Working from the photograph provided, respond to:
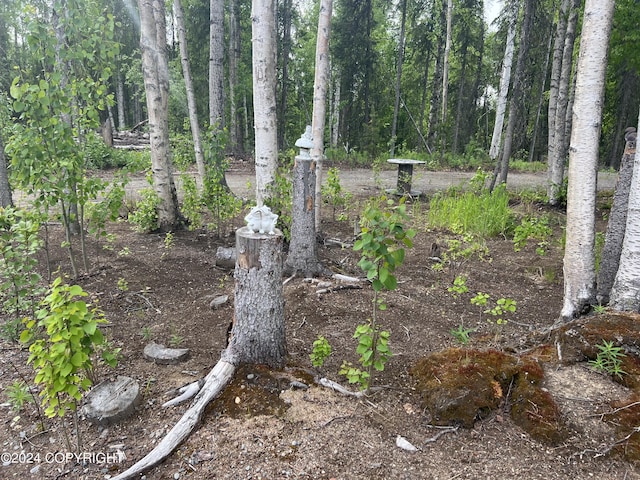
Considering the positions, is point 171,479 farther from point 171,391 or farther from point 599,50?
point 599,50

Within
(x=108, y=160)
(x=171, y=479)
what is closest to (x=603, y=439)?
(x=171, y=479)

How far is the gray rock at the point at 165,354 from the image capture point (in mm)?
Answer: 3102

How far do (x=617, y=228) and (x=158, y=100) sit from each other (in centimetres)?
568

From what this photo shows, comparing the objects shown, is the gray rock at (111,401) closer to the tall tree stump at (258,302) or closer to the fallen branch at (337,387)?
the tall tree stump at (258,302)

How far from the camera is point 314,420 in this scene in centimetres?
240

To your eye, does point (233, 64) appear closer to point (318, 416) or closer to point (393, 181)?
point (393, 181)

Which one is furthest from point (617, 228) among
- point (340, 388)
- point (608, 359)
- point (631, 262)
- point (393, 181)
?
point (393, 181)

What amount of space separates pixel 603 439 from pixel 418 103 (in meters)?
27.6

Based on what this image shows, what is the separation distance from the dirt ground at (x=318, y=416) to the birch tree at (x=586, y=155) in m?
0.55

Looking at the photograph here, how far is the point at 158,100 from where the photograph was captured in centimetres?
593

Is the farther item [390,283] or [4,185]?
[4,185]

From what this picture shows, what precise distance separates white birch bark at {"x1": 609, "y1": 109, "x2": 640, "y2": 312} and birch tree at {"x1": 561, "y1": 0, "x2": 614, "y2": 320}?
23cm

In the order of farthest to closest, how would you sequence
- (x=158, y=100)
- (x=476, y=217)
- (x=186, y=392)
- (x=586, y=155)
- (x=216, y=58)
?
(x=216, y=58), (x=476, y=217), (x=158, y=100), (x=586, y=155), (x=186, y=392)

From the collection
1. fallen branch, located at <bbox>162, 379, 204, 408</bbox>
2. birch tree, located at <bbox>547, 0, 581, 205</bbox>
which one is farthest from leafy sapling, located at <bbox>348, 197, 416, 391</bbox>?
birch tree, located at <bbox>547, 0, 581, 205</bbox>
